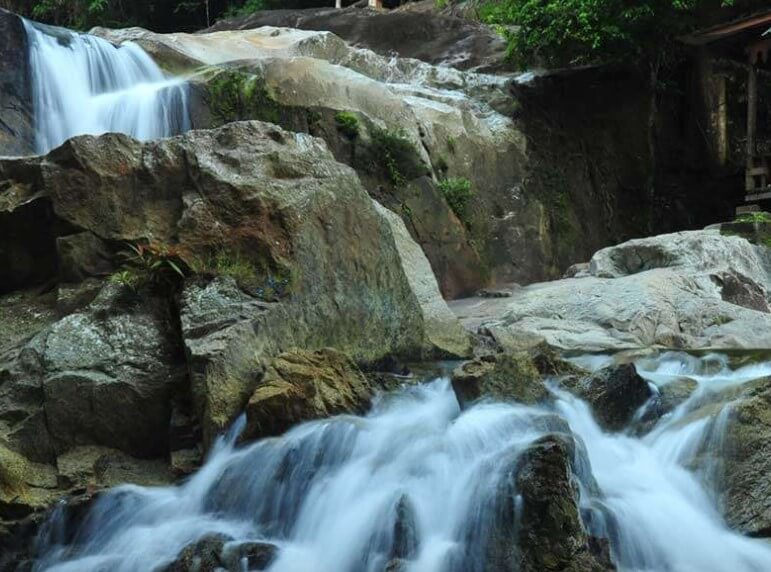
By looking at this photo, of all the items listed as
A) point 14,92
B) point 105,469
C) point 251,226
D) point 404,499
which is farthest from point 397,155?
point 404,499

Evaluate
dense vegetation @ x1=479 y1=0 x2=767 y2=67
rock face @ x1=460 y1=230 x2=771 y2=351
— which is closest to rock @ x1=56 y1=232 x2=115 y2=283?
rock face @ x1=460 y1=230 x2=771 y2=351

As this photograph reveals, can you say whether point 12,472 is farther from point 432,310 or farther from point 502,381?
point 432,310

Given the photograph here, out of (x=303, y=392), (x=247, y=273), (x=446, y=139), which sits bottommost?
(x=303, y=392)

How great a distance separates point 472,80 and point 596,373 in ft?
36.1

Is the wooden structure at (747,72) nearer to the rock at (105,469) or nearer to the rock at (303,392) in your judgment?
the rock at (303,392)

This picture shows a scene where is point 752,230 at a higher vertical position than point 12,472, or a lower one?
lower

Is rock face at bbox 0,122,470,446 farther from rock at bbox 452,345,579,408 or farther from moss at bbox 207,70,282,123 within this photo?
moss at bbox 207,70,282,123

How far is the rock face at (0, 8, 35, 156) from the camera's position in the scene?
31.5ft

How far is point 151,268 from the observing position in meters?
6.13

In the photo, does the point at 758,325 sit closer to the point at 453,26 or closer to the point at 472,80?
the point at 472,80

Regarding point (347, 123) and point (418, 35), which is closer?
point (347, 123)

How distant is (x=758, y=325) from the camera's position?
26.7ft

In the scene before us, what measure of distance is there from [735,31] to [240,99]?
9.47m

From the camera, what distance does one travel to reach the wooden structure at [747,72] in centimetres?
1464
